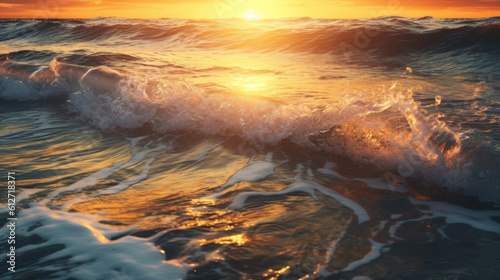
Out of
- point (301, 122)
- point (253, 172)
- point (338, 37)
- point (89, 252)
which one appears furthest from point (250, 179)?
point (338, 37)

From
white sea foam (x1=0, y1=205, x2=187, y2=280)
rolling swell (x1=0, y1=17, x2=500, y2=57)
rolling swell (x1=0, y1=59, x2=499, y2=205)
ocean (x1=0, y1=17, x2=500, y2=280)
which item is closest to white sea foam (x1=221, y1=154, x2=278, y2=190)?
ocean (x1=0, y1=17, x2=500, y2=280)

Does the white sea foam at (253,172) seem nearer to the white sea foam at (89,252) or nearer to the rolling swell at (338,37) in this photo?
the white sea foam at (89,252)

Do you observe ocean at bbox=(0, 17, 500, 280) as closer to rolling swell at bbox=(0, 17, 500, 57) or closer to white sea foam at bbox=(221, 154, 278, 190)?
white sea foam at bbox=(221, 154, 278, 190)

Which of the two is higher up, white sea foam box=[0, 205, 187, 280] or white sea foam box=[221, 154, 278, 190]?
white sea foam box=[221, 154, 278, 190]

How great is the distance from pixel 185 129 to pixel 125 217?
2.83m

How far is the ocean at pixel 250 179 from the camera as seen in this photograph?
2797 millimetres

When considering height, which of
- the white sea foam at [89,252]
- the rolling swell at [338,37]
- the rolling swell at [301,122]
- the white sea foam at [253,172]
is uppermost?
the rolling swell at [338,37]

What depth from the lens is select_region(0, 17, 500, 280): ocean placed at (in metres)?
2.80

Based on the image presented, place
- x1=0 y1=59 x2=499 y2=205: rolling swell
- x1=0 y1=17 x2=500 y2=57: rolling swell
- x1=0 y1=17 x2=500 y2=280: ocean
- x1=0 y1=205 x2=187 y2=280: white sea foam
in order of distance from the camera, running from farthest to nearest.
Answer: x1=0 y1=17 x2=500 y2=57: rolling swell < x1=0 y1=59 x2=499 y2=205: rolling swell < x1=0 y1=17 x2=500 y2=280: ocean < x1=0 y1=205 x2=187 y2=280: white sea foam

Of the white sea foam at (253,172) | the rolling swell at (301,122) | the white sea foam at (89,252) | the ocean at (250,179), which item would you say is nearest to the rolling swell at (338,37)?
the ocean at (250,179)

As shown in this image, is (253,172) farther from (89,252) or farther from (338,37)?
(338,37)

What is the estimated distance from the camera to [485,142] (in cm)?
418

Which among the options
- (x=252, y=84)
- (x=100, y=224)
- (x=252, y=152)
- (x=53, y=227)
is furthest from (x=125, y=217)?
(x=252, y=84)

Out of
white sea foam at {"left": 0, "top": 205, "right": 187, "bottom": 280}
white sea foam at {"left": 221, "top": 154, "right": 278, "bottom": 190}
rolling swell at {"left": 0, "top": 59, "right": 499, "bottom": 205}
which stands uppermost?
rolling swell at {"left": 0, "top": 59, "right": 499, "bottom": 205}
